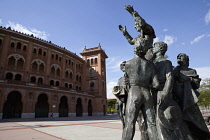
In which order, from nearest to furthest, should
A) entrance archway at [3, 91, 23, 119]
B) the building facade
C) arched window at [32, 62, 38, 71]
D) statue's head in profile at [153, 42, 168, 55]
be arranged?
statue's head in profile at [153, 42, 168, 55] → the building facade → entrance archway at [3, 91, 23, 119] → arched window at [32, 62, 38, 71]

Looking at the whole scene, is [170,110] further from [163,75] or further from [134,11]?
[134,11]

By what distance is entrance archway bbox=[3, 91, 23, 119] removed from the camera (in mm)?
22578

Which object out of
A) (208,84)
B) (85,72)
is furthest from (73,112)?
(208,84)

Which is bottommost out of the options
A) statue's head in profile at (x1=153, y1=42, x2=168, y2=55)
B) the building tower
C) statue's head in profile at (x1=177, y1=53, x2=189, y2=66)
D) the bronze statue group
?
the bronze statue group

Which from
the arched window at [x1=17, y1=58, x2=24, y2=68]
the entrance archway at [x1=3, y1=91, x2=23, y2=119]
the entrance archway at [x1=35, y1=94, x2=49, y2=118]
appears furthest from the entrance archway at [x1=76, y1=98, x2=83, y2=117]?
the arched window at [x1=17, y1=58, x2=24, y2=68]

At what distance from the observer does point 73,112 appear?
91.9 ft

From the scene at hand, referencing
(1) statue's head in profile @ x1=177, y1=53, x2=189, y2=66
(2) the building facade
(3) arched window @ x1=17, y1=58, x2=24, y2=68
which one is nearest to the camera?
(1) statue's head in profile @ x1=177, y1=53, x2=189, y2=66

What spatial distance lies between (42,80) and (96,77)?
1370cm

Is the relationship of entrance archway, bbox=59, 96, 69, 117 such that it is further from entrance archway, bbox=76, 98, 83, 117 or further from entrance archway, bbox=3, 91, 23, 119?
entrance archway, bbox=3, 91, 23, 119

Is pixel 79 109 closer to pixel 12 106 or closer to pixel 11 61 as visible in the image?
pixel 12 106

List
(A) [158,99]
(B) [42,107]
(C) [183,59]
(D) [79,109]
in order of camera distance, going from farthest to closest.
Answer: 1. (D) [79,109]
2. (B) [42,107]
3. (C) [183,59]
4. (A) [158,99]

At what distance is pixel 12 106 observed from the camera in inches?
926

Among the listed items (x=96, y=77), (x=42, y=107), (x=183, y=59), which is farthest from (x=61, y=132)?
(x=96, y=77)

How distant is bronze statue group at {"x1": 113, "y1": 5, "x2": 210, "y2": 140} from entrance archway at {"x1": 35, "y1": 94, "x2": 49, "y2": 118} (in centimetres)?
2470
